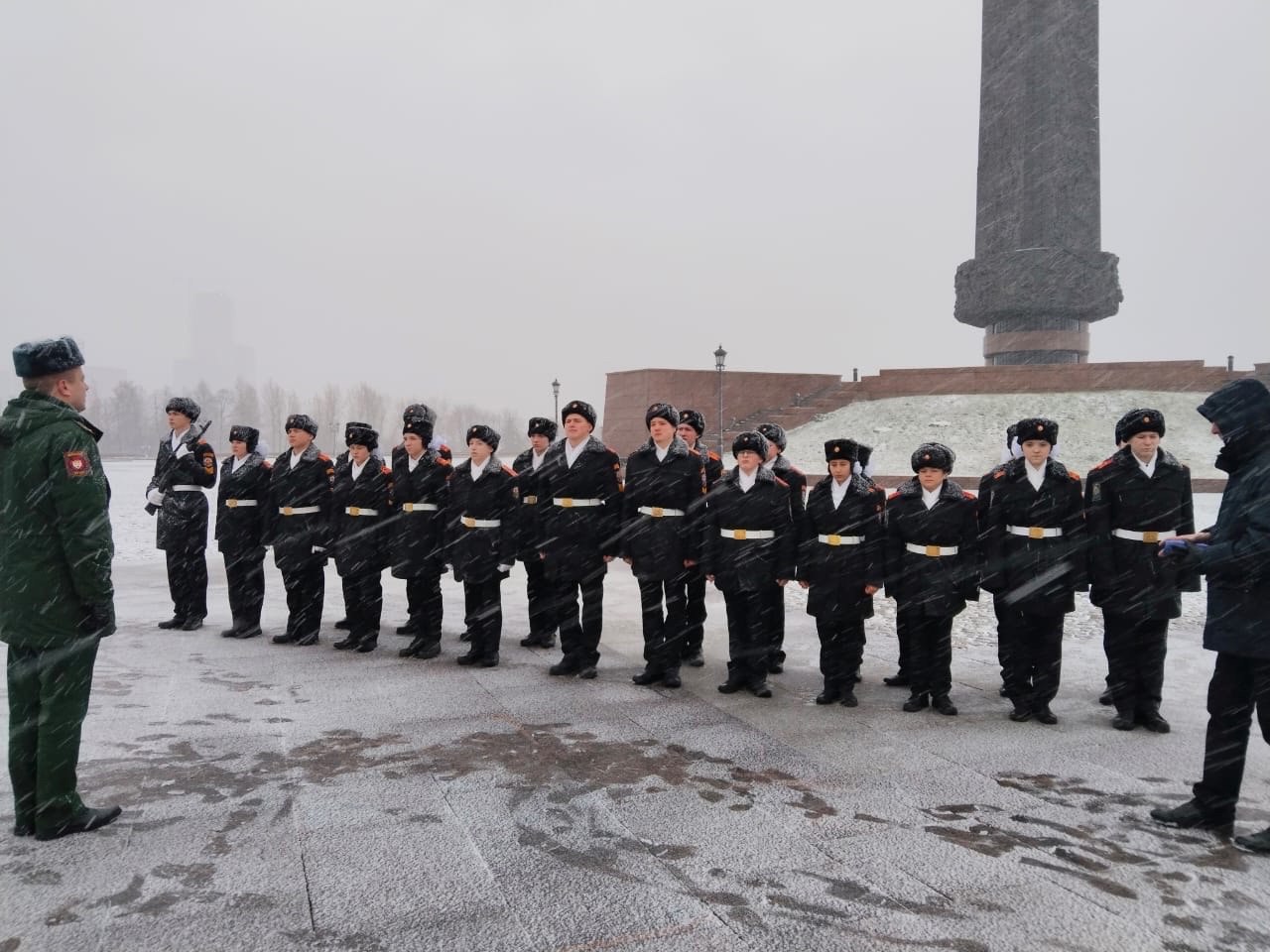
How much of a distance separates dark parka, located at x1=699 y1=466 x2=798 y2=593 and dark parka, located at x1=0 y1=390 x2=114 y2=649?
351 cm

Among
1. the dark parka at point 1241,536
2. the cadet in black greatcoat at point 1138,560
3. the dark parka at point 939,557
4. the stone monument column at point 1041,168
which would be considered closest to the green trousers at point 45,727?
the dark parka at point 939,557

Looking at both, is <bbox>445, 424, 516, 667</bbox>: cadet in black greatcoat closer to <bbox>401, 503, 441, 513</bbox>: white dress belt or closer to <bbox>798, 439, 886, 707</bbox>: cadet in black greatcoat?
<bbox>401, 503, 441, 513</bbox>: white dress belt

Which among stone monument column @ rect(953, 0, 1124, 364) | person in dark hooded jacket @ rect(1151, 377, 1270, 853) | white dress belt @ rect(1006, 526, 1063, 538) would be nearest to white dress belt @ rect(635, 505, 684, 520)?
white dress belt @ rect(1006, 526, 1063, 538)

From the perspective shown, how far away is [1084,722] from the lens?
16.2 ft

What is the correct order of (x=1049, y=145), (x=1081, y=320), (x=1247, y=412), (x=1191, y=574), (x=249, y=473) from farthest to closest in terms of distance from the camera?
(x=1081, y=320), (x=1049, y=145), (x=249, y=473), (x=1191, y=574), (x=1247, y=412)

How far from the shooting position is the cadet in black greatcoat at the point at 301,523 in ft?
22.5

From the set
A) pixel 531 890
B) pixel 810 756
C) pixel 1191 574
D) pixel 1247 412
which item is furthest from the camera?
pixel 1191 574

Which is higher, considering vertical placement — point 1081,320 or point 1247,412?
point 1081,320

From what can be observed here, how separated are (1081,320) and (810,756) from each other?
101 feet

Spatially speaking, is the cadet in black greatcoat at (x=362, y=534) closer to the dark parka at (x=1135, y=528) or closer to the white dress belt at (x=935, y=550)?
the white dress belt at (x=935, y=550)

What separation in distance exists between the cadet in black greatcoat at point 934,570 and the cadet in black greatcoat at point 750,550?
2.47ft

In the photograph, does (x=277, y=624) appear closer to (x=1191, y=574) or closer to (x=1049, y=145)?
(x=1191, y=574)

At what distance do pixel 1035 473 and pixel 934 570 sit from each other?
2.91ft

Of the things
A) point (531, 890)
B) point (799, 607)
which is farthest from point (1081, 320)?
point (531, 890)
